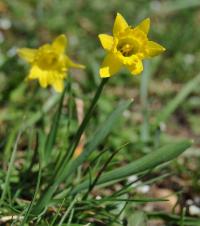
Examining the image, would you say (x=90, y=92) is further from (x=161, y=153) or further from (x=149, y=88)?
(x=161, y=153)

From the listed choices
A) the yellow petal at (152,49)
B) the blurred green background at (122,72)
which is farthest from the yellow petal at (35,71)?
the yellow petal at (152,49)

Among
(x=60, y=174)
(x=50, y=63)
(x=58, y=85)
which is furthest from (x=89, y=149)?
(x=50, y=63)

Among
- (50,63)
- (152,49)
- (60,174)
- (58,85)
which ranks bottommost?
(60,174)

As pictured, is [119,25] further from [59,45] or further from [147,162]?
[59,45]

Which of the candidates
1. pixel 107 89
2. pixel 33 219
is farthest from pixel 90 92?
pixel 33 219

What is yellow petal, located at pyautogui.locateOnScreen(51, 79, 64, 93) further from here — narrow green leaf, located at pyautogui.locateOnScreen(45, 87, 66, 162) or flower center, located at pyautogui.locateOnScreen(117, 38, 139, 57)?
flower center, located at pyautogui.locateOnScreen(117, 38, 139, 57)

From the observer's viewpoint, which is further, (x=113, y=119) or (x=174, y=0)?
(x=174, y=0)

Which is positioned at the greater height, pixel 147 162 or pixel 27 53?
pixel 27 53
